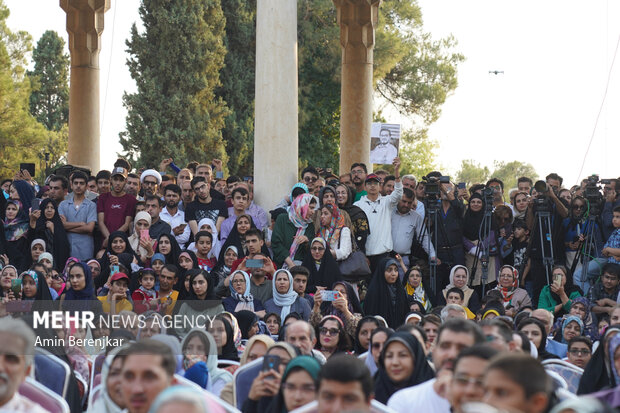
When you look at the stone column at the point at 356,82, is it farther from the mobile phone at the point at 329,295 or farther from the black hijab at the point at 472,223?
the mobile phone at the point at 329,295

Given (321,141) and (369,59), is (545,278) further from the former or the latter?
(321,141)

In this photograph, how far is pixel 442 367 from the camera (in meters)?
6.63

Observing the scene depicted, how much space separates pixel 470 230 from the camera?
15711mm

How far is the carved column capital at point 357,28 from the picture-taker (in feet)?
72.8

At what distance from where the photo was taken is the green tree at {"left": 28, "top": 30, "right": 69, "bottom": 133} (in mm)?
54969

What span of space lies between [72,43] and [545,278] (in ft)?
40.7

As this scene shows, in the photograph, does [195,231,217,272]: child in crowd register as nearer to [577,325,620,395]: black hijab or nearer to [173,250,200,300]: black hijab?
[173,250,200,300]: black hijab

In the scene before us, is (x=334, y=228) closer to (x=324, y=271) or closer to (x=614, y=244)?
(x=324, y=271)

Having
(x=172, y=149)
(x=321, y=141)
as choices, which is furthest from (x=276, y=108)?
(x=321, y=141)

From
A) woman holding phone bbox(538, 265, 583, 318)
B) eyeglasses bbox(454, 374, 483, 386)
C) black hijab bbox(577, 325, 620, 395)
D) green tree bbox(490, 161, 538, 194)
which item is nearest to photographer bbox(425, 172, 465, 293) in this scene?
woman holding phone bbox(538, 265, 583, 318)

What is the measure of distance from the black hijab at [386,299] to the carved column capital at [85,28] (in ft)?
36.7

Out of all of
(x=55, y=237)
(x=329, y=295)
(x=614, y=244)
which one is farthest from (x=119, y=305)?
(x=614, y=244)

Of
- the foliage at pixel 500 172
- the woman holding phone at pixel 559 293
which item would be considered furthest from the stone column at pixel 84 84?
the foliage at pixel 500 172

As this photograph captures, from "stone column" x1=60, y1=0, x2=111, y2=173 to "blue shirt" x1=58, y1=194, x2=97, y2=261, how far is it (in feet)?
23.0
